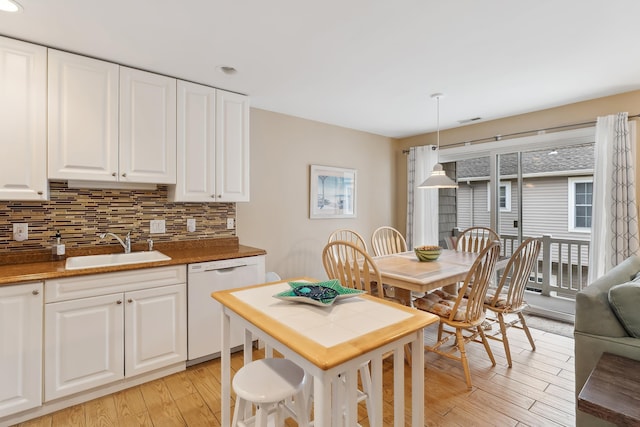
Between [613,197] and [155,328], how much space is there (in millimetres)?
4115

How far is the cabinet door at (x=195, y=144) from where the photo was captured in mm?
2629

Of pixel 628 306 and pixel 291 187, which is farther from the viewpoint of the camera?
pixel 291 187

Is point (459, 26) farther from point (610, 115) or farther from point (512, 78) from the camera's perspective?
point (610, 115)

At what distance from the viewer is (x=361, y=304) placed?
1.42 meters

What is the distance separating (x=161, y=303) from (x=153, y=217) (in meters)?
0.85

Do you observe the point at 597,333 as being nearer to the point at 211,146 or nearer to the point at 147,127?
the point at 211,146

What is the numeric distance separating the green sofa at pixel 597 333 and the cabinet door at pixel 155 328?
2.46m

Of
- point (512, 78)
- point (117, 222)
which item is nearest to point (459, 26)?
point (512, 78)

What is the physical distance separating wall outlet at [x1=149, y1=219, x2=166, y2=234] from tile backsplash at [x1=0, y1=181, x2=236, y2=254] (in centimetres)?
3

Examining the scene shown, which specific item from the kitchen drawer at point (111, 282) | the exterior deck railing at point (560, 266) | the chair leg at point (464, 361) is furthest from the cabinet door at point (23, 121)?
the exterior deck railing at point (560, 266)

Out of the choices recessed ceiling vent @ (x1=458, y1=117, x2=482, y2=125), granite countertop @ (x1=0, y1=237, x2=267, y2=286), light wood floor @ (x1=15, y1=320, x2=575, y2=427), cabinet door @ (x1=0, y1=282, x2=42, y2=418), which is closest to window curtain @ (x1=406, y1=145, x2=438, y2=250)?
recessed ceiling vent @ (x1=458, y1=117, x2=482, y2=125)

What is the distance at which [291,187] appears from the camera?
3729 mm

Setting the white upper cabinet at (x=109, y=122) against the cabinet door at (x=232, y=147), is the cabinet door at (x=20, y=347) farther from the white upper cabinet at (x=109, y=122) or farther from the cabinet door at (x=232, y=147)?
the cabinet door at (x=232, y=147)

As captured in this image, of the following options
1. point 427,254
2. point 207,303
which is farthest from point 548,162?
point 207,303
